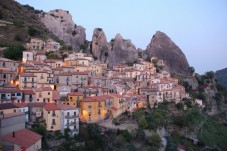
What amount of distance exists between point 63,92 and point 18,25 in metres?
37.8

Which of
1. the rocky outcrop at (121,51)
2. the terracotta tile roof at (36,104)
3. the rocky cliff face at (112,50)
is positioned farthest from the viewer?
the rocky outcrop at (121,51)

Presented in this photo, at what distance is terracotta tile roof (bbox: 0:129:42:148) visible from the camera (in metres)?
28.4

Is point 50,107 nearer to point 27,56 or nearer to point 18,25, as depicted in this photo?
point 27,56

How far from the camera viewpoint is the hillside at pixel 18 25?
2717 inches

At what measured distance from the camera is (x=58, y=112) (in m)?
37.2

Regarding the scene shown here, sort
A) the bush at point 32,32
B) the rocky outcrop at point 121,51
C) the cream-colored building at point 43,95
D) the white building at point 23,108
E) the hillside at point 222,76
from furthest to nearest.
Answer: the hillside at point 222,76, the rocky outcrop at point 121,51, the bush at point 32,32, the cream-colored building at point 43,95, the white building at point 23,108

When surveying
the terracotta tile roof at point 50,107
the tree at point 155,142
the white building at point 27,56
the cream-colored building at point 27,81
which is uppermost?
the white building at point 27,56

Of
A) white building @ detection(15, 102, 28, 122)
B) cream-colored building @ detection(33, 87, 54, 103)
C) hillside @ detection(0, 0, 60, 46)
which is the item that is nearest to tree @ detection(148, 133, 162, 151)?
cream-colored building @ detection(33, 87, 54, 103)

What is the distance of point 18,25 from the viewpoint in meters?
76.4

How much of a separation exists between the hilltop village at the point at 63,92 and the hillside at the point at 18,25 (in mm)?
6044

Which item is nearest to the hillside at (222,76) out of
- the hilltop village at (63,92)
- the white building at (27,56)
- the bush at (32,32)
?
the hilltop village at (63,92)

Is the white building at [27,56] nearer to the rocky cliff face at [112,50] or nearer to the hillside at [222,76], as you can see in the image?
the rocky cliff face at [112,50]

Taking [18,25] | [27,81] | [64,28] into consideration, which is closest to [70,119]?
[27,81]

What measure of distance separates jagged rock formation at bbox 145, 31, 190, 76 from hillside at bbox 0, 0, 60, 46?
36.7m
